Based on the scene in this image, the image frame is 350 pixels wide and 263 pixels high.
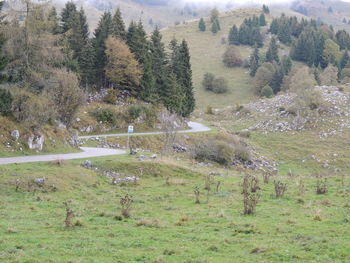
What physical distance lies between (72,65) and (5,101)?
20.0 m

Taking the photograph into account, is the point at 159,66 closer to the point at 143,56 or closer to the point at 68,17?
the point at 143,56

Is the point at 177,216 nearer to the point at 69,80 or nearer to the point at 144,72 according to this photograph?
the point at 69,80

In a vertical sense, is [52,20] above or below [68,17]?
below

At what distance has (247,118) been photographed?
7656cm

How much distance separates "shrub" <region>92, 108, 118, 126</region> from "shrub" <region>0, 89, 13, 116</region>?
17.8m

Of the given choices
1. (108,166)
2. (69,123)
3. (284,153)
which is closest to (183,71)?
(284,153)

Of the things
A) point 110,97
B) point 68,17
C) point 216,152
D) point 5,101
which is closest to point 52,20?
point 5,101

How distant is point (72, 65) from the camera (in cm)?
5038

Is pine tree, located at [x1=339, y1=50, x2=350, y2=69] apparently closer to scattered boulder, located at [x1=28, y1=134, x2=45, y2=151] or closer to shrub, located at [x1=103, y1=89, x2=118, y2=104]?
shrub, located at [x1=103, y1=89, x2=118, y2=104]

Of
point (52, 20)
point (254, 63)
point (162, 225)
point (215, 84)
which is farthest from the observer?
point (254, 63)

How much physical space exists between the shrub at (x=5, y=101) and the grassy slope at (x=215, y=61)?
6854 cm

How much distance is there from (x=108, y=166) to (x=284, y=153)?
103 ft

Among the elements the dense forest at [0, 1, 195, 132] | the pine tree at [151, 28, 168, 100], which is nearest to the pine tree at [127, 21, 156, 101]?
the dense forest at [0, 1, 195, 132]

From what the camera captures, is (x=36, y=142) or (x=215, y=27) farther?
(x=215, y=27)
